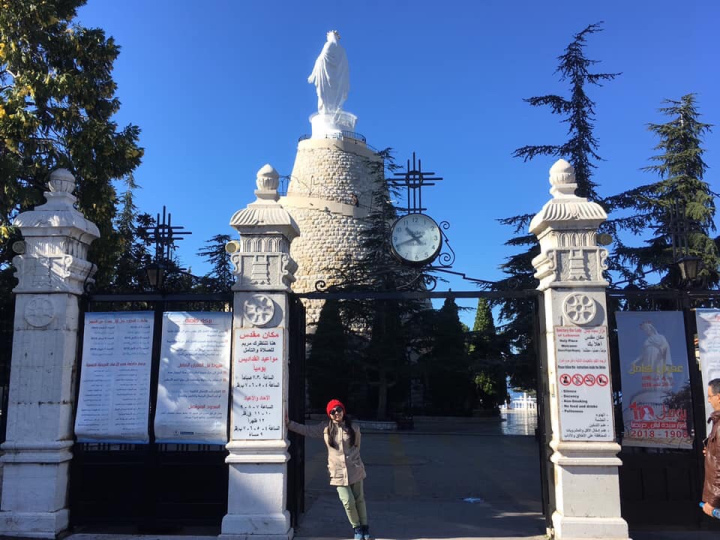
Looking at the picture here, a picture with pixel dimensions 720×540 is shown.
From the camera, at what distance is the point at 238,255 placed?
22.8 ft

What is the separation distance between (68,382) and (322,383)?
22.4 metres

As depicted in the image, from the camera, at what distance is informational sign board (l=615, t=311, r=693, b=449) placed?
6867 mm

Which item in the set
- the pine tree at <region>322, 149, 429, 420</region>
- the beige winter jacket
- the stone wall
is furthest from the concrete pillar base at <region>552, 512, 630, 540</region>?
the stone wall

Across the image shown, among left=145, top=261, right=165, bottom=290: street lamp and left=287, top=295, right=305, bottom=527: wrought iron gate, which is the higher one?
left=145, top=261, right=165, bottom=290: street lamp

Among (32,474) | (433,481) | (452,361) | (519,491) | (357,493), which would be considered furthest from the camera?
(452,361)

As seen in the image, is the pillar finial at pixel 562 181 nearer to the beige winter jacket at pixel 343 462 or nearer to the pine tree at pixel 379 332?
the beige winter jacket at pixel 343 462

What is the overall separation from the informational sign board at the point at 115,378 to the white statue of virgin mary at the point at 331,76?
3839 centimetres

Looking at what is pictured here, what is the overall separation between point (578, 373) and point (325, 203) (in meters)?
34.6

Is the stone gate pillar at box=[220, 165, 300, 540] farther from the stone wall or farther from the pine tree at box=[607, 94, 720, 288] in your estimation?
the stone wall

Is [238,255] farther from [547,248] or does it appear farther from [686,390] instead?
[686,390]

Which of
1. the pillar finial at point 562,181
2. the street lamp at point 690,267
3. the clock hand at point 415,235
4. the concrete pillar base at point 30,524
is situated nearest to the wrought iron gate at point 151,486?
the concrete pillar base at point 30,524

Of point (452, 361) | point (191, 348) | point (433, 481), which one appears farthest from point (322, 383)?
point (191, 348)

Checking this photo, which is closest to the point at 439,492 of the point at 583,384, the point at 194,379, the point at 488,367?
the point at 583,384

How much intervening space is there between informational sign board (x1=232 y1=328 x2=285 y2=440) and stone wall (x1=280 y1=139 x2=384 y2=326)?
103 feet
